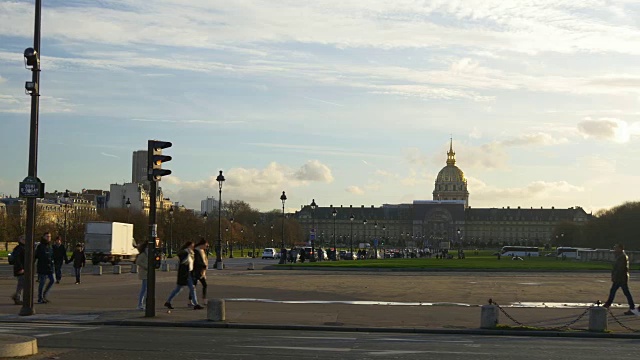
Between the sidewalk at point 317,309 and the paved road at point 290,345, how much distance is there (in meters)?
1.20

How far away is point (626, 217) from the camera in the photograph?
415 feet

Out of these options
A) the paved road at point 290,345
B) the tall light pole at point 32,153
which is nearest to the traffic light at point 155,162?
the tall light pole at point 32,153

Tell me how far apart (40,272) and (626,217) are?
112m

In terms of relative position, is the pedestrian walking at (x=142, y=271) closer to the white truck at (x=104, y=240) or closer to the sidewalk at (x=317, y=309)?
the sidewalk at (x=317, y=309)

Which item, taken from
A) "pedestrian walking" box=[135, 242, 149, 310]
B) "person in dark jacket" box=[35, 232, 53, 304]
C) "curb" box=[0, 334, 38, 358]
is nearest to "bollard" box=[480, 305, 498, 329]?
"pedestrian walking" box=[135, 242, 149, 310]

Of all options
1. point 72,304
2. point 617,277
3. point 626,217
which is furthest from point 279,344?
point 626,217

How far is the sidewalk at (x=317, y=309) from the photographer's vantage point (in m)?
21.9

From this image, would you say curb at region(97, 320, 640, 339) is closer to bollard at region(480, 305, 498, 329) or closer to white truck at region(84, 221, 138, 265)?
bollard at region(480, 305, 498, 329)

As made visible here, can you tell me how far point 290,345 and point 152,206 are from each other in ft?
21.1

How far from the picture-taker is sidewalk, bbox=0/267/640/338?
21.9m

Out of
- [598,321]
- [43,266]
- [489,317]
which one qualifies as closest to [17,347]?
[489,317]

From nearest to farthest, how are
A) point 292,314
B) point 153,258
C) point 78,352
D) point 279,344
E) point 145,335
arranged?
1. point 78,352
2. point 279,344
3. point 145,335
4. point 153,258
5. point 292,314

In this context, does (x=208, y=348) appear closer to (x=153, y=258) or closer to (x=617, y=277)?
(x=153, y=258)

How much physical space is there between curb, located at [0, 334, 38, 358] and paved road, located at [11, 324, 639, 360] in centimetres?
26
